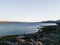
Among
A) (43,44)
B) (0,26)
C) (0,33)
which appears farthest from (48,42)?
(0,26)

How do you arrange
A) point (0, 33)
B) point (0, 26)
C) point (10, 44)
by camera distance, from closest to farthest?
1. point (10, 44)
2. point (0, 33)
3. point (0, 26)

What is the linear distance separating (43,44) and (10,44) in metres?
2.17

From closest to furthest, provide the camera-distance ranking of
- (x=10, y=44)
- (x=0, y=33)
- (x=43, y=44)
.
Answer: (x=10, y=44) → (x=43, y=44) → (x=0, y=33)

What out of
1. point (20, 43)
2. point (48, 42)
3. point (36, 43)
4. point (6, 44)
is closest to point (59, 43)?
point (48, 42)

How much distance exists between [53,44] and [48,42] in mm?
690

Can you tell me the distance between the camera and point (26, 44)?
1136 cm

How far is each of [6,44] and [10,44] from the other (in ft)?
0.86

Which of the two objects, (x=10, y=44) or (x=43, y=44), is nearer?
(x=10, y=44)

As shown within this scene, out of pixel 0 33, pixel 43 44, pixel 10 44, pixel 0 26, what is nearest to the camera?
pixel 10 44

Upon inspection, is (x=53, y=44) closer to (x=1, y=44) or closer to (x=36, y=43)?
(x=36, y=43)

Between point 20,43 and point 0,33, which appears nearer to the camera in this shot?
point 20,43

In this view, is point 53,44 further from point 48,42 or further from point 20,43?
point 20,43

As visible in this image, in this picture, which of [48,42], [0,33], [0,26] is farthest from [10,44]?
[0,26]

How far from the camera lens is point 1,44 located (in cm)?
1121
